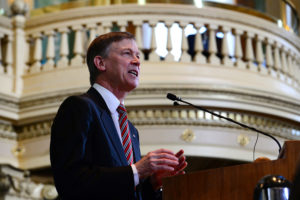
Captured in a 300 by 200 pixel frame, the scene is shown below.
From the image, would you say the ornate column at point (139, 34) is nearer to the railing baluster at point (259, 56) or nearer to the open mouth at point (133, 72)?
the railing baluster at point (259, 56)

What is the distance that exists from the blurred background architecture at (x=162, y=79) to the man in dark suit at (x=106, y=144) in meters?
3.54

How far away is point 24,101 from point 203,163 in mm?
1568

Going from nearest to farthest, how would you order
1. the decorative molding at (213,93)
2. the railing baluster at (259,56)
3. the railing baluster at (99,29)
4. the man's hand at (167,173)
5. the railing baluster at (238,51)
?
1. the man's hand at (167,173)
2. the decorative molding at (213,93)
3. the railing baluster at (99,29)
4. the railing baluster at (238,51)
5. the railing baluster at (259,56)

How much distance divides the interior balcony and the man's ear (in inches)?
140

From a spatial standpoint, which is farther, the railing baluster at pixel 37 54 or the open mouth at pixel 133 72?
the railing baluster at pixel 37 54

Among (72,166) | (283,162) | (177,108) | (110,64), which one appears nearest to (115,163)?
(72,166)

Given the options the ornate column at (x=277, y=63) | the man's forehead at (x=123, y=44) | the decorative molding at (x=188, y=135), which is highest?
the man's forehead at (x=123, y=44)

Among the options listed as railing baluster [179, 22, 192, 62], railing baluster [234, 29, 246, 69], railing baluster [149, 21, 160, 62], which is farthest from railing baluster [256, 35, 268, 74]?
railing baluster [149, 21, 160, 62]

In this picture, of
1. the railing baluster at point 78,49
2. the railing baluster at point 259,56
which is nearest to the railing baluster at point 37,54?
the railing baluster at point 78,49

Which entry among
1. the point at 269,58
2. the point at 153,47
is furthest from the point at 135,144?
the point at 269,58

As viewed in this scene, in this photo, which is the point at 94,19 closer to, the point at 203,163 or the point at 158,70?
the point at 158,70

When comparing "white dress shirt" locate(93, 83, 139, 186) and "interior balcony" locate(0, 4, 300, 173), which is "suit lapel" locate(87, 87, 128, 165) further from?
"interior balcony" locate(0, 4, 300, 173)

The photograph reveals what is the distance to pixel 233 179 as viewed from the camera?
292cm

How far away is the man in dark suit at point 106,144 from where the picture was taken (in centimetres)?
299
